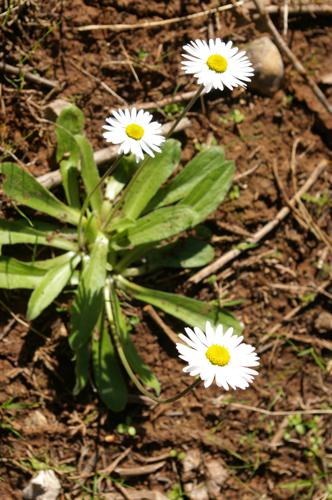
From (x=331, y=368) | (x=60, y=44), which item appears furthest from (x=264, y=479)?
(x=60, y=44)

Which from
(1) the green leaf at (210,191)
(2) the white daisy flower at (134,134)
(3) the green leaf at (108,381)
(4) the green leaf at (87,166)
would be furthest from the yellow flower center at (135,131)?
(3) the green leaf at (108,381)

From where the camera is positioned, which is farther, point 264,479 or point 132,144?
point 264,479

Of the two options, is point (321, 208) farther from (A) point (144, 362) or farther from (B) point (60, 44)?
(B) point (60, 44)

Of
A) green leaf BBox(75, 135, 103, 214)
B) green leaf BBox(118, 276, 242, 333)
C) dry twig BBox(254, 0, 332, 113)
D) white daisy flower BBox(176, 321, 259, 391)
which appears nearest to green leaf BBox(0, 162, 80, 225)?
green leaf BBox(75, 135, 103, 214)

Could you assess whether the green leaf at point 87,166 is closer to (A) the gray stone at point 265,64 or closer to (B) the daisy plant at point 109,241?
(B) the daisy plant at point 109,241

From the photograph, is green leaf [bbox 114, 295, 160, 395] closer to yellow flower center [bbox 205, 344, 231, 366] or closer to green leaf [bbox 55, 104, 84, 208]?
green leaf [bbox 55, 104, 84, 208]
